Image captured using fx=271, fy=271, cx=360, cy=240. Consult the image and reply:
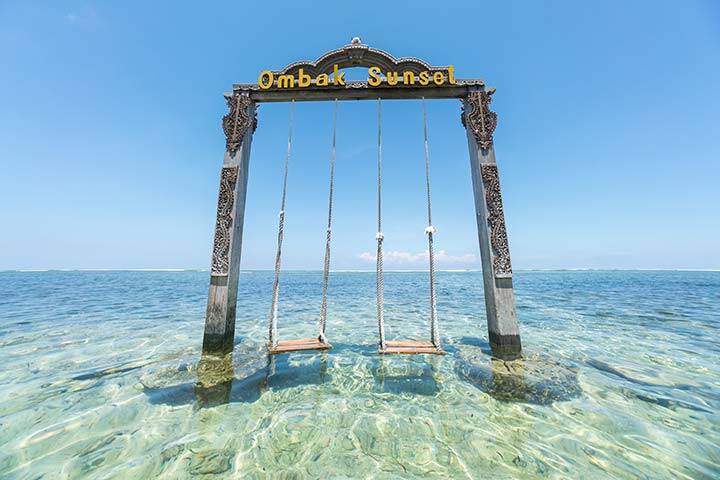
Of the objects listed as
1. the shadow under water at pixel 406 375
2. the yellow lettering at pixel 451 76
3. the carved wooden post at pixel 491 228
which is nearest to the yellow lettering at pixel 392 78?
the yellow lettering at pixel 451 76

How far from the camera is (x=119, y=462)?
308cm

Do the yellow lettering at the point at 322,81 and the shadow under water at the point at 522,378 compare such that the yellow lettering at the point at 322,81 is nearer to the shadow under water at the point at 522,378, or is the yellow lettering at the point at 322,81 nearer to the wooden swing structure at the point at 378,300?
the wooden swing structure at the point at 378,300

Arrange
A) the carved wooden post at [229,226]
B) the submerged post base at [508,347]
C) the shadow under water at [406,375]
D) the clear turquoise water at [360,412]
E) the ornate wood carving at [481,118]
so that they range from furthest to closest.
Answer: the ornate wood carving at [481,118], the carved wooden post at [229,226], the submerged post base at [508,347], the shadow under water at [406,375], the clear turquoise water at [360,412]

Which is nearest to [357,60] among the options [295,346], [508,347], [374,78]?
[374,78]

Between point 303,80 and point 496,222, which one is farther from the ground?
point 303,80

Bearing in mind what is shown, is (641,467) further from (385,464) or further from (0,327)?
(0,327)

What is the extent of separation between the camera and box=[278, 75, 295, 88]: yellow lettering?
6.86 m

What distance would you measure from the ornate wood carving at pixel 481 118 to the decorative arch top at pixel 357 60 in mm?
1124

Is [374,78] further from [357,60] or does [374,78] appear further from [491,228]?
[491,228]

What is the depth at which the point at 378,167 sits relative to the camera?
6.29 m

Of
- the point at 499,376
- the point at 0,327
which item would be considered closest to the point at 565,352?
the point at 499,376

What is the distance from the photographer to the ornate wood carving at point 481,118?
6547 millimetres

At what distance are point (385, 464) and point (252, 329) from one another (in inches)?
314

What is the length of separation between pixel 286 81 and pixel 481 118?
16.2ft
